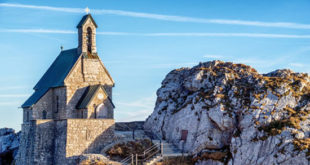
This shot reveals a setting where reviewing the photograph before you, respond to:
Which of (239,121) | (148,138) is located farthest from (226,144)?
(148,138)

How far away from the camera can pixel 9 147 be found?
184 feet

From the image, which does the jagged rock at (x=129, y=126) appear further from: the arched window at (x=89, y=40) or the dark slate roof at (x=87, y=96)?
the arched window at (x=89, y=40)

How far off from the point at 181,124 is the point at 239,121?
5753 mm

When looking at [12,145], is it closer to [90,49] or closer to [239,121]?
[90,49]

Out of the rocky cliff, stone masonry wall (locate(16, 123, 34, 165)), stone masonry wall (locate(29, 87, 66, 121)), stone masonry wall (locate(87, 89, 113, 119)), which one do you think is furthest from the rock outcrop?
the rocky cliff

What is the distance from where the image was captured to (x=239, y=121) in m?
40.3

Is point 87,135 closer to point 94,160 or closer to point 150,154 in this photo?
point 94,160

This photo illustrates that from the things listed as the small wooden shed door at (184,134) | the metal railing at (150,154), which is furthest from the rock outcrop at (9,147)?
the small wooden shed door at (184,134)

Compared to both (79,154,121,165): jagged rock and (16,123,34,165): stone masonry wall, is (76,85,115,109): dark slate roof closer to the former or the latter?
(16,123,34,165): stone masonry wall

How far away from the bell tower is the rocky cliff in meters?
9.63

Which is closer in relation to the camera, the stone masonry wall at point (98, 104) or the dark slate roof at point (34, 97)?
the stone masonry wall at point (98, 104)

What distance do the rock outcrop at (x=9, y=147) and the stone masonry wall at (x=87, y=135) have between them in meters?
14.4

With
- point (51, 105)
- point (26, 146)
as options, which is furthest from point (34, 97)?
point (26, 146)

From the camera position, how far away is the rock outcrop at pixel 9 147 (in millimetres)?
55375
